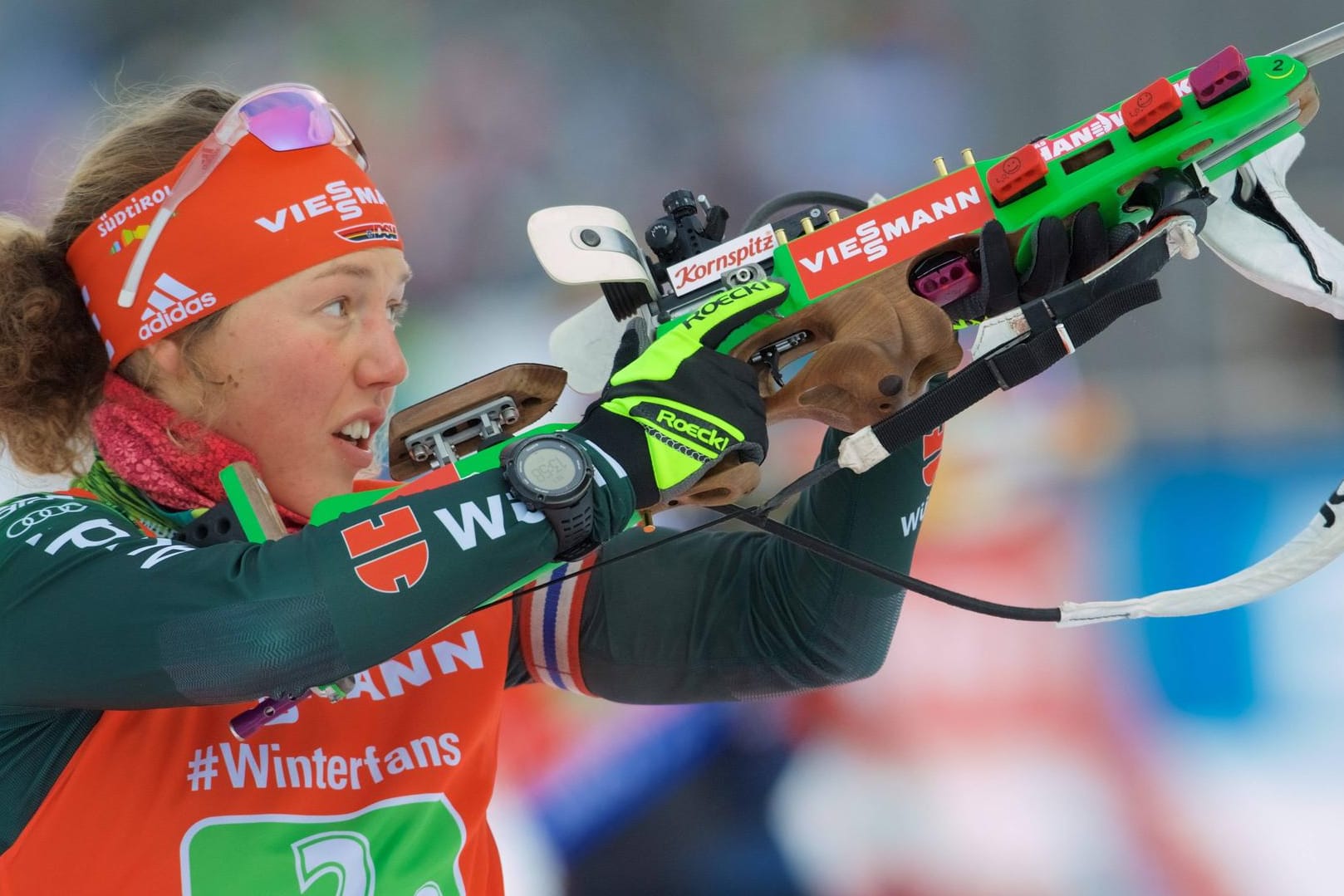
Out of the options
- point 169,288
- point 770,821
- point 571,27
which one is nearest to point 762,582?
point 169,288

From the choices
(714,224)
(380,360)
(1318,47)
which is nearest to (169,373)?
(380,360)

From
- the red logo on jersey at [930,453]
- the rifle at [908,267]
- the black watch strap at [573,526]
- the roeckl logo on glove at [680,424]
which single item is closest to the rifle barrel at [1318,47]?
the rifle at [908,267]

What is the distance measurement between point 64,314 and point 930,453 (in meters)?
0.77

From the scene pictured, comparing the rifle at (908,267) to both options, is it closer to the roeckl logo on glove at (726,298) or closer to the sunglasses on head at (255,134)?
the roeckl logo on glove at (726,298)

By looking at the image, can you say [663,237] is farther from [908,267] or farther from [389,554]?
[389,554]

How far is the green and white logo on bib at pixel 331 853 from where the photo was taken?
1.00 meters

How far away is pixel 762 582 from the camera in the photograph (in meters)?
1.24

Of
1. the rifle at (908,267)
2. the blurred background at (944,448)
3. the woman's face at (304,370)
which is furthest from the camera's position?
the blurred background at (944,448)

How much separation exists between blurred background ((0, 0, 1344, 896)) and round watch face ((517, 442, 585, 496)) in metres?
1.04

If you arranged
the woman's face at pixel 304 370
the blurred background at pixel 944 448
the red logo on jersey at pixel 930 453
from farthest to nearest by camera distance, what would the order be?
1. the blurred background at pixel 944 448
2. the red logo on jersey at pixel 930 453
3. the woman's face at pixel 304 370

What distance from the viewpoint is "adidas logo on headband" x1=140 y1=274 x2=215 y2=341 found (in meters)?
1.09

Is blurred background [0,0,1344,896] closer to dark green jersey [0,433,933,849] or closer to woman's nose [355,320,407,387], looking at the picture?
woman's nose [355,320,407,387]

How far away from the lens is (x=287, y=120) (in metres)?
1.16

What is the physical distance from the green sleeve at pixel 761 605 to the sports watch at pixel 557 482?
1.22ft
